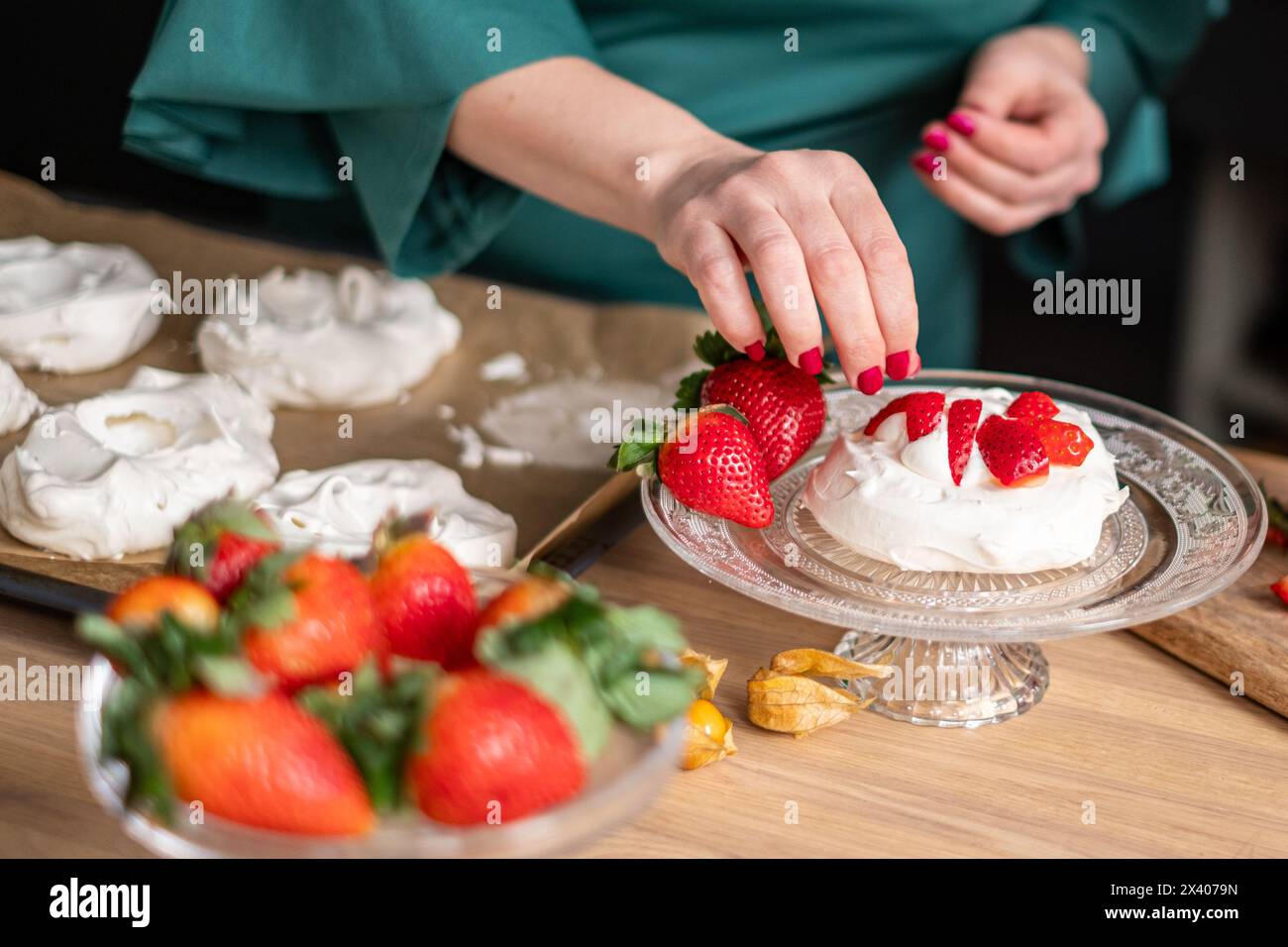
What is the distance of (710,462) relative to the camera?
3.17 ft

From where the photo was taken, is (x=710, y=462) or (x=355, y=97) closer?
(x=710, y=462)

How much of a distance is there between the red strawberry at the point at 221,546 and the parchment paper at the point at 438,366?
41cm

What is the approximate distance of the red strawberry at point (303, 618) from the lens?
64 centimetres

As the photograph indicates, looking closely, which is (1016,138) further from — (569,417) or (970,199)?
(569,417)

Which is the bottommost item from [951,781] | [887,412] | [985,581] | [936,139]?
[951,781]

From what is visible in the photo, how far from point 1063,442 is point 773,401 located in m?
0.22

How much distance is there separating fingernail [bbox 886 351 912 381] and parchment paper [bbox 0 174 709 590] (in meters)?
0.30

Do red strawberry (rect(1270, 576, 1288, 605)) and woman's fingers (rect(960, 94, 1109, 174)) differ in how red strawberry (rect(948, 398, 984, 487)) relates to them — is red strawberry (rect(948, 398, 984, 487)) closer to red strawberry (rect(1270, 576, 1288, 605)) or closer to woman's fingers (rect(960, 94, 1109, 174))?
red strawberry (rect(1270, 576, 1288, 605))

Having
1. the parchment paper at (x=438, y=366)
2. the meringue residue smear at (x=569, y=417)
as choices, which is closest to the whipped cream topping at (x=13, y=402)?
the parchment paper at (x=438, y=366)

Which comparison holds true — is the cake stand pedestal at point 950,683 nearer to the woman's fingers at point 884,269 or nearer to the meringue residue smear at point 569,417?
the woman's fingers at point 884,269

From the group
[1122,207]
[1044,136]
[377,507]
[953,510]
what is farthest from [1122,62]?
[1122,207]

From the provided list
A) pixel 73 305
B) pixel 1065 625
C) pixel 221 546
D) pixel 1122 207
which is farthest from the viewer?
pixel 1122 207

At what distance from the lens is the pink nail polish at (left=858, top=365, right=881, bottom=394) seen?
1002mm

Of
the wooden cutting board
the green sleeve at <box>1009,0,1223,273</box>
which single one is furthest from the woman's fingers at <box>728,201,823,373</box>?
the green sleeve at <box>1009,0,1223,273</box>
